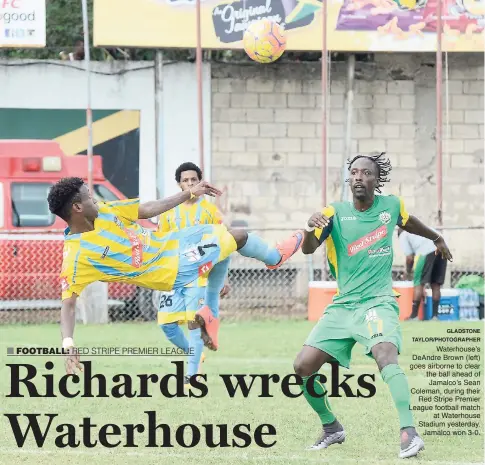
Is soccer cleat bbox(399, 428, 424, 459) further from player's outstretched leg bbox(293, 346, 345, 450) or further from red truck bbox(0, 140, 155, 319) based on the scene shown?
red truck bbox(0, 140, 155, 319)

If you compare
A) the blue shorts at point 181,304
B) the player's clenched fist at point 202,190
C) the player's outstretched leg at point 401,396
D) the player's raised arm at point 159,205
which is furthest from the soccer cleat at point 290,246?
the blue shorts at point 181,304

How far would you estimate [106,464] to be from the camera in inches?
328

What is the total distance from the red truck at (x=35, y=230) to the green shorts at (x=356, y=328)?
10.8 m

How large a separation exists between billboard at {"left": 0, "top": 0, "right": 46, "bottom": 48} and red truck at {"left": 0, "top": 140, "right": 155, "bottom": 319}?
2616 millimetres

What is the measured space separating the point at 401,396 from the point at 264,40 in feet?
43.0

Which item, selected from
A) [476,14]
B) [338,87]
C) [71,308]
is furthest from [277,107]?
[71,308]

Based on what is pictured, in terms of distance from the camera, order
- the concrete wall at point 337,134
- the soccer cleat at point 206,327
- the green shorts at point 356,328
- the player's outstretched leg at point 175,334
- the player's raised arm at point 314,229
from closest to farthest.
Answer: the green shorts at point 356,328
the player's raised arm at point 314,229
the soccer cleat at point 206,327
the player's outstretched leg at point 175,334
the concrete wall at point 337,134

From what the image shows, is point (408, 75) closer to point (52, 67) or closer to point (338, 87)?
point (338, 87)

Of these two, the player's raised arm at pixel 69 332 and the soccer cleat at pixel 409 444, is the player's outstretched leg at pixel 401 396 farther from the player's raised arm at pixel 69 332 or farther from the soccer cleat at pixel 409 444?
the player's raised arm at pixel 69 332

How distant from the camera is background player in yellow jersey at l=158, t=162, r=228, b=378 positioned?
11.5m

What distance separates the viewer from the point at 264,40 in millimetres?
20797

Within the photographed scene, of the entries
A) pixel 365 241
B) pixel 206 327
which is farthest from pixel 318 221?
pixel 206 327

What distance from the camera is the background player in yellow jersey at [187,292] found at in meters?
11.5

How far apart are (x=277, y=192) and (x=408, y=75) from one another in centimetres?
335
